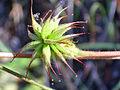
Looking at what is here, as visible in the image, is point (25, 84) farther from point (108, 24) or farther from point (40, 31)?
point (40, 31)

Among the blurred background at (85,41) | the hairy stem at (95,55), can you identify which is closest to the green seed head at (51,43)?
the hairy stem at (95,55)

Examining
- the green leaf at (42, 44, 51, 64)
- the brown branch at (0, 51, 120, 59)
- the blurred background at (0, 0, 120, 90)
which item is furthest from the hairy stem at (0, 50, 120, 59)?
the blurred background at (0, 0, 120, 90)

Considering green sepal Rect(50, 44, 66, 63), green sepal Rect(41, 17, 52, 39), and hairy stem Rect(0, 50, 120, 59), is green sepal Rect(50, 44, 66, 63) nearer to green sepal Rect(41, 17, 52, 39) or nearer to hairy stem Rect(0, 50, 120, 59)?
green sepal Rect(41, 17, 52, 39)

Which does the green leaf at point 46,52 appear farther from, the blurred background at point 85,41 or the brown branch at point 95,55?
the blurred background at point 85,41

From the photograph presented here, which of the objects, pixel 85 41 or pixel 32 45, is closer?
pixel 32 45

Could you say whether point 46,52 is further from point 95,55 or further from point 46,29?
point 95,55

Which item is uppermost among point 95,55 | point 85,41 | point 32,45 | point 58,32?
point 58,32

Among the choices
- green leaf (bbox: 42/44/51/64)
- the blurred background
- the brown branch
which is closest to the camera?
green leaf (bbox: 42/44/51/64)

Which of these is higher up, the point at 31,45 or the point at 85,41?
the point at 31,45

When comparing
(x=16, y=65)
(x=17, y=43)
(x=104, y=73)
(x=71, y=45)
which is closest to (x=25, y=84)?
(x=16, y=65)

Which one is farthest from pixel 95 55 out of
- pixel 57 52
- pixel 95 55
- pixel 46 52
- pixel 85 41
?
pixel 85 41

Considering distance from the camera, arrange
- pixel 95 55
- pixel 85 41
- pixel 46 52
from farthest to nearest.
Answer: pixel 85 41
pixel 95 55
pixel 46 52
